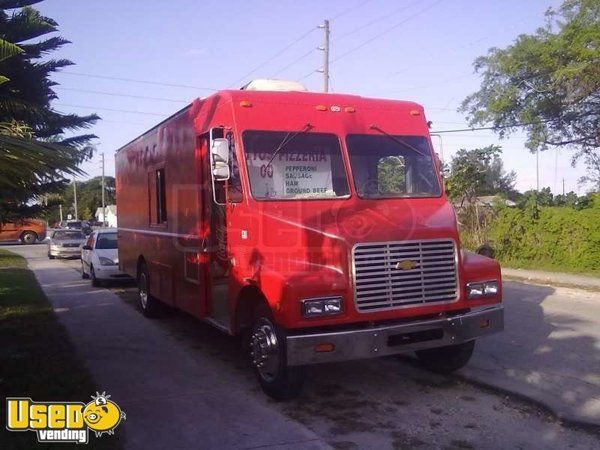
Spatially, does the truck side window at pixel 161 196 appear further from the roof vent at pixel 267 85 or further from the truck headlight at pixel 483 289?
the truck headlight at pixel 483 289

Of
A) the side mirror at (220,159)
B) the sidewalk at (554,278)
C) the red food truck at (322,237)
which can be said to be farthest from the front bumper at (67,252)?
the side mirror at (220,159)

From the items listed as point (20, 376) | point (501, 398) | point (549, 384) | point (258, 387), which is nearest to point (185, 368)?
point (258, 387)

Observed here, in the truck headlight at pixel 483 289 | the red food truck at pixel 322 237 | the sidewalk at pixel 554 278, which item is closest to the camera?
the red food truck at pixel 322 237

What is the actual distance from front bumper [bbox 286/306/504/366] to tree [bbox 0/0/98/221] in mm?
2794

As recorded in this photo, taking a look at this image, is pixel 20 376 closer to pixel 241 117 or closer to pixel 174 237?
pixel 174 237

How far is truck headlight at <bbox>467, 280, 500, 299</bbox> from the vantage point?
6066 millimetres

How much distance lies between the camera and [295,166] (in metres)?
6.39

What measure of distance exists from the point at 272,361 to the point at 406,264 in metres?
1.56

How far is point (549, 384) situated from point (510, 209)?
13561 millimetres

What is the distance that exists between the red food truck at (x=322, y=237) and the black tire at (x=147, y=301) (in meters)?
2.92

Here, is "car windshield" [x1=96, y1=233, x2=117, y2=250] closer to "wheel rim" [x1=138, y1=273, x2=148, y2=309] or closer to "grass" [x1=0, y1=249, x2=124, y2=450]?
"grass" [x1=0, y1=249, x2=124, y2=450]

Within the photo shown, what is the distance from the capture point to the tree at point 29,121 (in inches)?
217

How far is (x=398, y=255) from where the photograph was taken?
575cm

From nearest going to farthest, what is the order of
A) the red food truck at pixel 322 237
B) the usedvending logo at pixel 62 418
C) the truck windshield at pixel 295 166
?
the usedvending logo at pixel 62 418, the red food truck at pixel 322 237, the truck windshield at pixel 295 166
